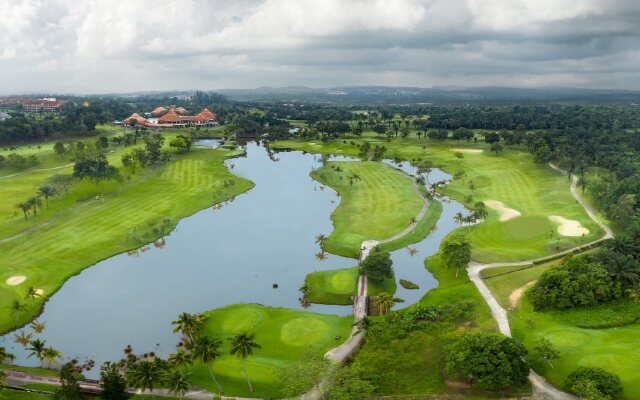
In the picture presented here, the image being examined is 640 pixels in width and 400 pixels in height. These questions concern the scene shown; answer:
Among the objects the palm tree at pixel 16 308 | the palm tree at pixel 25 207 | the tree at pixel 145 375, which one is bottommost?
Answer: the palm tree at pixel 16 308

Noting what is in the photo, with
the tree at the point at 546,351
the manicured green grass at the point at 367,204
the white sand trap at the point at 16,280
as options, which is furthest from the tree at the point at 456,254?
the white sand trap at the point at 16,280

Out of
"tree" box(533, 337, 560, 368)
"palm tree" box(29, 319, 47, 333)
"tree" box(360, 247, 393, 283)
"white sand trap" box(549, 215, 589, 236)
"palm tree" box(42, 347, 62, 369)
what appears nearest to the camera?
"tree" box(533, 337, 560, 368)

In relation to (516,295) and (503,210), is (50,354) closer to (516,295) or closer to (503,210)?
(516,295)

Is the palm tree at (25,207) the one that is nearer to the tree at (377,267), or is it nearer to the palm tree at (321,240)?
the palm tree at (321,240)

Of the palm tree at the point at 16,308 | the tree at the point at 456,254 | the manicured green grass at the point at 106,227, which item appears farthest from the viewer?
the manicured green grass at the point at 106,227

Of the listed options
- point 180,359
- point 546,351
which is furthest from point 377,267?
point 180,359

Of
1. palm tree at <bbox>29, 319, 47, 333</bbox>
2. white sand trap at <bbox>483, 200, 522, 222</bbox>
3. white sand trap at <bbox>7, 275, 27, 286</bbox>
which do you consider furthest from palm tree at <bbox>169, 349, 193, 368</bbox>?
white sand trap at <bbox>483, 200, 522, 222</bbox>

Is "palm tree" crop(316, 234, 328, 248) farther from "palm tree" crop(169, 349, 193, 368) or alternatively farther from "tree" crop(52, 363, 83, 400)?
"tree" crop(52, 363, 83, 400)
